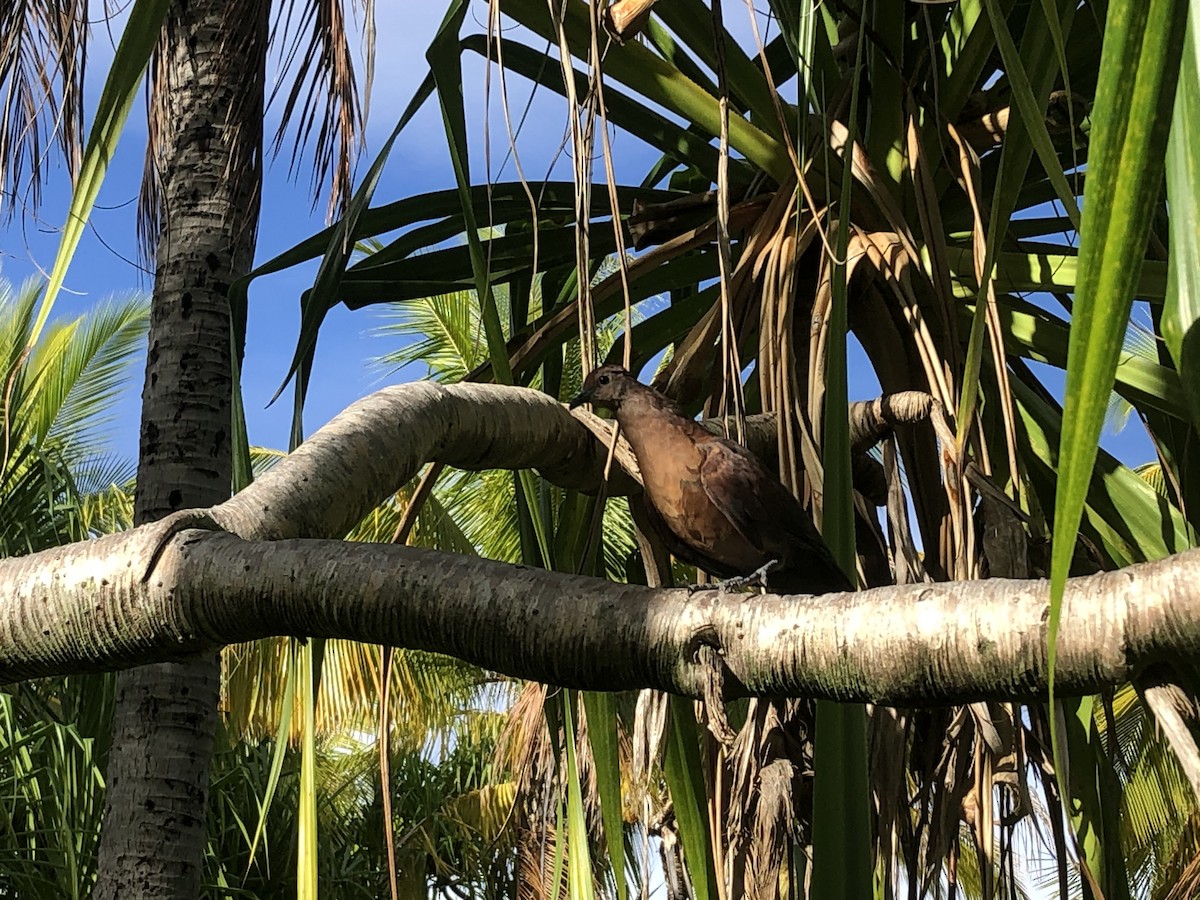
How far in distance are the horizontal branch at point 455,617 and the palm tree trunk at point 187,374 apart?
114 centimetres

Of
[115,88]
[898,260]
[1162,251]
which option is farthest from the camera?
[1162,251]

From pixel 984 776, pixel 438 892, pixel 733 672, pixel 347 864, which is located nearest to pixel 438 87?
pixel 733 672

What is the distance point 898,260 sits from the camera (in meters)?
1.50

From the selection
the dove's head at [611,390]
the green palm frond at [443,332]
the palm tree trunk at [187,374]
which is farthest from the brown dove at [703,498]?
the green palm frond at [443,332]

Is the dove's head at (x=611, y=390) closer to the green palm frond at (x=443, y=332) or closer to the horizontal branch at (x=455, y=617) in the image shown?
the horizontal branch at (x=455, y=617)

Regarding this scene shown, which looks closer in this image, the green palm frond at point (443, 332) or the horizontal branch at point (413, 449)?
the horizontal branch at point (413, 449)

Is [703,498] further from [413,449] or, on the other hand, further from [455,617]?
[455,617]

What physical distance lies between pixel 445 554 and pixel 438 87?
2.03ft

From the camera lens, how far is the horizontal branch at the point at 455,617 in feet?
2.47

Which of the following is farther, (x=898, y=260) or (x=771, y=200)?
(x=771, y=200)

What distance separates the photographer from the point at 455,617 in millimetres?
812

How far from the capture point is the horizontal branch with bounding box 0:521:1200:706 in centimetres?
75

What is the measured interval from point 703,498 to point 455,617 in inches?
26.9

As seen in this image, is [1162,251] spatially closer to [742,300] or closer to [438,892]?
[742,300]
